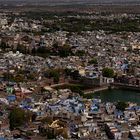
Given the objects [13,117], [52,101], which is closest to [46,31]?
[52,101]

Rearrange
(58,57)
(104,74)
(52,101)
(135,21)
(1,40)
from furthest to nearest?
1. (135,21)
2. (1,40)
3. (58,57)
4. (104,74)
5. (52,101)

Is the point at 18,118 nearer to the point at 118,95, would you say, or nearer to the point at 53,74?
the point at 118,95

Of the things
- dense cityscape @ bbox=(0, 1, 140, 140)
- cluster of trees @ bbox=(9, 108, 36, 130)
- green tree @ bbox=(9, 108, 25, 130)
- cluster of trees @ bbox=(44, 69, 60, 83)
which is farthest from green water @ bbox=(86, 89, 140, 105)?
green tree @ bbox=(9, 108, 25, 130)

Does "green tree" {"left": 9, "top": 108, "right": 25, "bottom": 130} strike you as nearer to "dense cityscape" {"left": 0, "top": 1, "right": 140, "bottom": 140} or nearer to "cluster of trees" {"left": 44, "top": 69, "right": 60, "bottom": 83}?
"dense cityscape" {"left": 0, "top": 1, "right": 140, "bottom": 140}

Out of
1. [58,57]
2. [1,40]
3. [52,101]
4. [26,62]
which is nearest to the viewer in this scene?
[52,101]

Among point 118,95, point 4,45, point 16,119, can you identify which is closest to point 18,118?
point 16,119

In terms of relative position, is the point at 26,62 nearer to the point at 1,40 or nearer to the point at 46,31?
the point at 1,40
